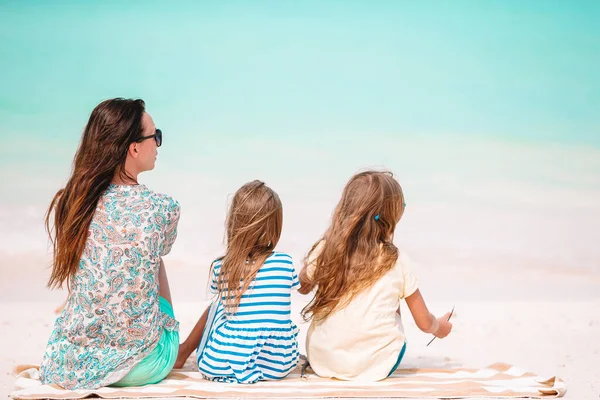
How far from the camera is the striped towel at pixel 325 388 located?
3.18m

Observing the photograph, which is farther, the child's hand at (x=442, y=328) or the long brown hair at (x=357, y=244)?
the child's hand at (x=442, y=328)

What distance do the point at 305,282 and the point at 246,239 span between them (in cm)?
39

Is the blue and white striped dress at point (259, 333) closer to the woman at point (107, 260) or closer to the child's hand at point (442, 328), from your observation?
the woman at point (107, 260)

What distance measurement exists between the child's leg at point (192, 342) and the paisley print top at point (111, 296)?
1.33 ft

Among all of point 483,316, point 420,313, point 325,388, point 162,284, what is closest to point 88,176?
point 162,284

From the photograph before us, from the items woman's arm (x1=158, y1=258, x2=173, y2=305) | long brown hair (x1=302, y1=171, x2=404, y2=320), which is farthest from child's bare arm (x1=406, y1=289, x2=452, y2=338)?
woman's arm (x1=158, y1=258, x2=173, y2=305)

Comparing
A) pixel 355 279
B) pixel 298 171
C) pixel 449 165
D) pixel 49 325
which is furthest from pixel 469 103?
pixel 355 279

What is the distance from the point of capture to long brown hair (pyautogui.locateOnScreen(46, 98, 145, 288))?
3.23 meters

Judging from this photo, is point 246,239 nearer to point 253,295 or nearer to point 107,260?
point 253,295

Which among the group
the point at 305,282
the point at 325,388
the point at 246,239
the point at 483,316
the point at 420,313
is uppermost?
the point at 246,239

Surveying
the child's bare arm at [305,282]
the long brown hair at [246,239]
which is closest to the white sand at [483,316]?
the child's bare arm at [305,282]

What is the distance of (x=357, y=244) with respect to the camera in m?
3.48

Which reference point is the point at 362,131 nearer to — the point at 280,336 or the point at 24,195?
the point at 24,195

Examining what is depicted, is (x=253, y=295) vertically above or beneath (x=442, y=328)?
above
